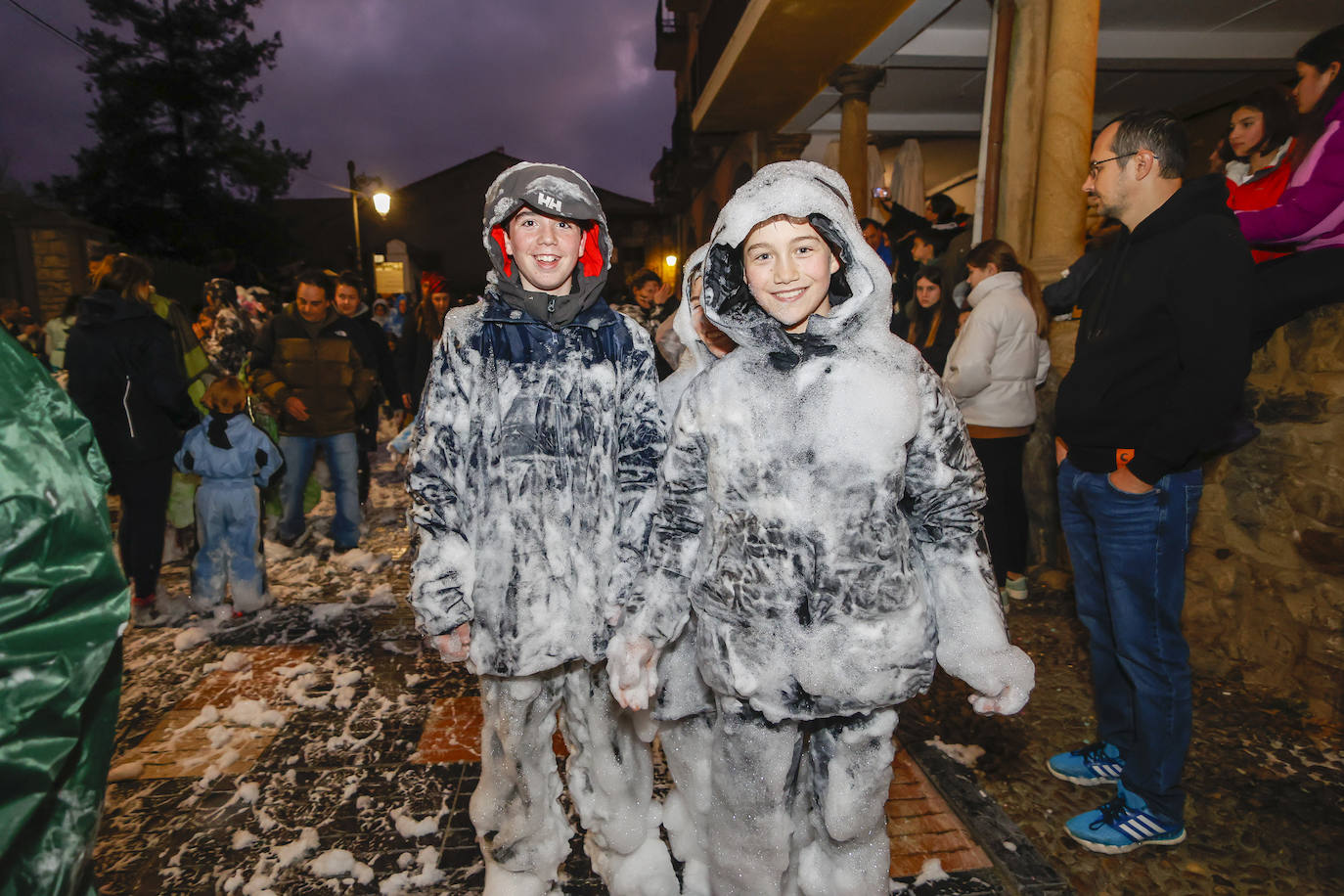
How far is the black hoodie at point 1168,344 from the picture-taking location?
223 centimetres

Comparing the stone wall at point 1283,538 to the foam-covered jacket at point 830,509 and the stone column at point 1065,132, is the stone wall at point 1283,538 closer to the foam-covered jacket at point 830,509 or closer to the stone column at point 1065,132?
the stone column at point 1065,132

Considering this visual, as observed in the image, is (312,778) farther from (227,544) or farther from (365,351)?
(365,351)

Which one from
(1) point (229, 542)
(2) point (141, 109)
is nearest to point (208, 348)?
(1) point (229, 542)

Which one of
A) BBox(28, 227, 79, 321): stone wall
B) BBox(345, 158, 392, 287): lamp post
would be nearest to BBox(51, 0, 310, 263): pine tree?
BBox(345, 158, 392, 287): lamp post

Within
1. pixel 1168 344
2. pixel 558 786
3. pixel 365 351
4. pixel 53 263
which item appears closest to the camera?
pixel 558 786

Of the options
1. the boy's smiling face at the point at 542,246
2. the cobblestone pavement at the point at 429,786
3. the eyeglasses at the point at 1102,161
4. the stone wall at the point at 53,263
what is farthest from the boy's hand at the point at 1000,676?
the stone wall at the point at 53,263

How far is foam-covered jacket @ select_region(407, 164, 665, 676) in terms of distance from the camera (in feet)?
6.59

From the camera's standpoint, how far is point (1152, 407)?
2424mm

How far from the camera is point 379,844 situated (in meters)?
2.59

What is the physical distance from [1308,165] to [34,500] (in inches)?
158

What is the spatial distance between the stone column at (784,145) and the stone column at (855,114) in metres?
3.46

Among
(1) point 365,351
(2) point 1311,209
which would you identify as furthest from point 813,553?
(1) point 365,351

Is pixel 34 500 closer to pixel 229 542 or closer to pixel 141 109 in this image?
pixel 229 542

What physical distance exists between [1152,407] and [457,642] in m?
2.38
